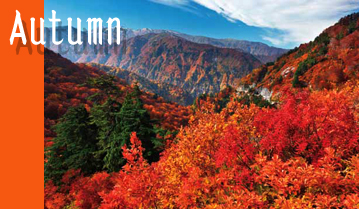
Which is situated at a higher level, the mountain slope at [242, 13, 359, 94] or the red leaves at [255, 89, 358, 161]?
the mountain slope at [242, 13, 359, 94]

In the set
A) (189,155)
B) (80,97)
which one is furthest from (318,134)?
(80,97)

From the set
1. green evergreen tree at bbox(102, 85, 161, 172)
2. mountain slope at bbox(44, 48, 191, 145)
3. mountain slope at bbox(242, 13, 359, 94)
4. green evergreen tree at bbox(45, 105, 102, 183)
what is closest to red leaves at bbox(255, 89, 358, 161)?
green evergreen tree at bbox(102, 85, 161, 172)

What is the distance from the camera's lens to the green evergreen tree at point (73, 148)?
22.6m

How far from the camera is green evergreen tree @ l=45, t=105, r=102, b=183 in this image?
74.0ft

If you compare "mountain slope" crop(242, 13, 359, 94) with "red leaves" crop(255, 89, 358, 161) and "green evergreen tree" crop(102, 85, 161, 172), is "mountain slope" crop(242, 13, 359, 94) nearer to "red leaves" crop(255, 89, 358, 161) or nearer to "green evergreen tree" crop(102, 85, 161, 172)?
"green evergreen tree" crop(102, 85, 161, 172)

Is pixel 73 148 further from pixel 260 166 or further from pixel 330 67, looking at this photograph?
Result: pixel 330 67

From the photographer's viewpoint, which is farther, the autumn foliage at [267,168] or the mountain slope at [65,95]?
the mountain slope at [65,95]

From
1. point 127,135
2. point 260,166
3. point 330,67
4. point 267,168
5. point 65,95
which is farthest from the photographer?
point 65,95

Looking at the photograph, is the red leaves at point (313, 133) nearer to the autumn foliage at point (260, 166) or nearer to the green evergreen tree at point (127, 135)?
the autumn foliage at point (260, 166)

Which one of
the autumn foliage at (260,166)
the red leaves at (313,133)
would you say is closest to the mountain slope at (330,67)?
the autumn foliage at (260,166)

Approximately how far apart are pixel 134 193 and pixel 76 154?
19686 mm

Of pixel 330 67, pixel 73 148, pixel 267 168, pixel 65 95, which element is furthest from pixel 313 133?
pixel 65 95

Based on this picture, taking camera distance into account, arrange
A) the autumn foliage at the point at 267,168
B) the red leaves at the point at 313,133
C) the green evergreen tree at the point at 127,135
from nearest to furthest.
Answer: the autumn foliage at the point at 267,168, the red leaves at the point at 313,133, the green evergreen tree at the point at 127,135

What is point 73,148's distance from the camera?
2328 centimetres
